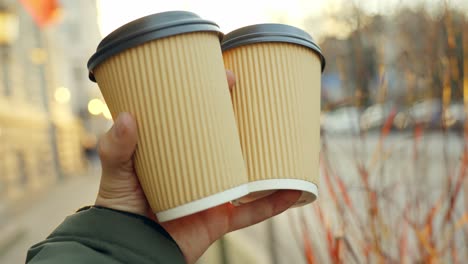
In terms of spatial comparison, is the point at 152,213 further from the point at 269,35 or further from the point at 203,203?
the point at 269,35

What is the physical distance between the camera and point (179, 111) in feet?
2.26

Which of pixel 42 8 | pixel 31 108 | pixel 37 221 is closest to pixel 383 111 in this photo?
pixel 42 8

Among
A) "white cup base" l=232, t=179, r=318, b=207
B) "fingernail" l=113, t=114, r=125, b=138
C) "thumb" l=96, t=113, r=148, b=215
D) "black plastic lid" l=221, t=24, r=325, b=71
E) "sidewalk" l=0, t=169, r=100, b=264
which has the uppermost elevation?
"black plastic lid" l=221, t=24, r=325, b=71

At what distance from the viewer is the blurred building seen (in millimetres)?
8312

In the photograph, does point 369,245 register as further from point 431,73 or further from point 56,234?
point 56,234

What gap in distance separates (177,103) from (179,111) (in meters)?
0.01

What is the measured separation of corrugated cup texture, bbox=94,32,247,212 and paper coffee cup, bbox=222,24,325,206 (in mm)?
80

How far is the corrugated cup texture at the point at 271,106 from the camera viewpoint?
79 centimetres

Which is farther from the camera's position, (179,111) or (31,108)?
(31,108)

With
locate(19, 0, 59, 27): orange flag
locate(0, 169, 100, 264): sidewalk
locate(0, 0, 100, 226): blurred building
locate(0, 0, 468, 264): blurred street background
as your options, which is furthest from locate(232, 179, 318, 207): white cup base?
locate(0, 169, 100, 264): sidewalk

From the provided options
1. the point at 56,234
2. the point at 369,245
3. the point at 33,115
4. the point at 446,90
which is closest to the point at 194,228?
the point at 56,234

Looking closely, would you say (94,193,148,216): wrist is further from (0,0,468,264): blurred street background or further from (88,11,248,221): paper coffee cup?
(0,0,468,264): blurred street background

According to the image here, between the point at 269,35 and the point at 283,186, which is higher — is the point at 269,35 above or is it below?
above

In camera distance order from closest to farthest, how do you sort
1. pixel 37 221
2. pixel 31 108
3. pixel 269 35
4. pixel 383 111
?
1. pixel 269 35
2. pixel 383 111
3. pixel 37 221
4. pixel 31 108
